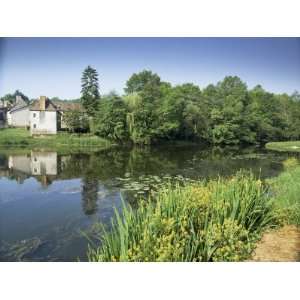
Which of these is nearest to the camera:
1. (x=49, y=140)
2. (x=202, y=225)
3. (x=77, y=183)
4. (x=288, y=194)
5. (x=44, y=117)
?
(x=202, y=225)

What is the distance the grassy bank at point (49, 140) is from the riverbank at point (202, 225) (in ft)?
5.19

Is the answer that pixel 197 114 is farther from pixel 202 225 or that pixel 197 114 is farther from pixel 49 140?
pixel 202 225

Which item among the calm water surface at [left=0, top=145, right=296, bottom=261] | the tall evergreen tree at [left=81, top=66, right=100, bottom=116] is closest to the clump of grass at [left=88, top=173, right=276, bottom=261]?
the calm water surface at [left=0, top=145, right=296, bottom=261]

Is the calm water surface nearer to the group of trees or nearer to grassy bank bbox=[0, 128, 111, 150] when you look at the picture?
grassy bank bbox=[0, 128, 111, 150]

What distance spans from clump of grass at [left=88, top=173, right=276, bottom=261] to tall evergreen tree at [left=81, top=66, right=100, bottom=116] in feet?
4.76

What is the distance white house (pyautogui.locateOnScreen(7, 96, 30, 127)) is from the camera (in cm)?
317

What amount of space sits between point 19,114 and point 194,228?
2.26 meters

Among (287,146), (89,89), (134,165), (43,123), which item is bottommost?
(134,165)

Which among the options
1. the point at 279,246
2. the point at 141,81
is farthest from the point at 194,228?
the point at 141,81

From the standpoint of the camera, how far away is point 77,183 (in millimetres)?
3957

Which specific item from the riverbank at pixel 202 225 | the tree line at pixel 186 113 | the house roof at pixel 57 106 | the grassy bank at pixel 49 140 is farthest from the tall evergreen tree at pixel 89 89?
the riverbank at pixel 202 225

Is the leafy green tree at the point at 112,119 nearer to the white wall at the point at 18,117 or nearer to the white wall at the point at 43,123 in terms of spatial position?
the white wall at the point at 43,123

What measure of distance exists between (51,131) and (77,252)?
171 centimetres

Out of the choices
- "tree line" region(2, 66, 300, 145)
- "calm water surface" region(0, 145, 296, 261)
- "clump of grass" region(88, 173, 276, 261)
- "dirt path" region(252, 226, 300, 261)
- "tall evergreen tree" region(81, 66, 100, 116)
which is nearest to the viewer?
"clump of grass" region(88, 173, 276, 261)
